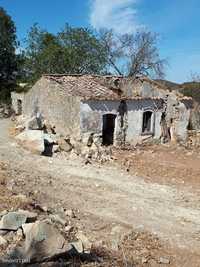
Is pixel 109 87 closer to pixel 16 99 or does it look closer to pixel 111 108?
pixel 111 108

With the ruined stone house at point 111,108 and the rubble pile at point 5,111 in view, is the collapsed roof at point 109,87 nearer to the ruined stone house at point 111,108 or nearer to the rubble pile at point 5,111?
the ruined stone house at point 111,108

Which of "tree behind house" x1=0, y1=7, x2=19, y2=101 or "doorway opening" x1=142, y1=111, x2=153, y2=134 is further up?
"tree behind house" x1=0, y1=7, x2=19, y2=101

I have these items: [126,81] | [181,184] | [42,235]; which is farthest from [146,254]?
[126,81]

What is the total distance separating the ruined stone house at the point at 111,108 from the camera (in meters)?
19.0

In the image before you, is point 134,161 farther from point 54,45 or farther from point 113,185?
point 54,45

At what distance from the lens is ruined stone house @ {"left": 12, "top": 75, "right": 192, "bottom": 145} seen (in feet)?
62.4

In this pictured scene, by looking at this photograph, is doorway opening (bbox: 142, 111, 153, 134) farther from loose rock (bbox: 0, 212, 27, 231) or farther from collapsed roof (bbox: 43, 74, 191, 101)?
loose rock (bbox: 0, 212, 27, 231)

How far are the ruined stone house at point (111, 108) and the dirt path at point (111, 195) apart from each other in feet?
12.1

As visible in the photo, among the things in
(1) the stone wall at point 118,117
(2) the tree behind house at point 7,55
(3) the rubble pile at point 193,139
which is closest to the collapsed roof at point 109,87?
(1) the stone wall at point 118,117

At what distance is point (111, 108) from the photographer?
19562 mm

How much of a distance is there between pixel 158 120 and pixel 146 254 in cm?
1430

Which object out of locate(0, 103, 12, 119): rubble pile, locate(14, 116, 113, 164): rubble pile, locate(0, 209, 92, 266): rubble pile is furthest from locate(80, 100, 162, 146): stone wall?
locate(0, 209, 92, 266): rubble pile

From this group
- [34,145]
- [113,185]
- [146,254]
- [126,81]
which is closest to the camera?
[146,254]

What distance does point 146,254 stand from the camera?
25.7ft
